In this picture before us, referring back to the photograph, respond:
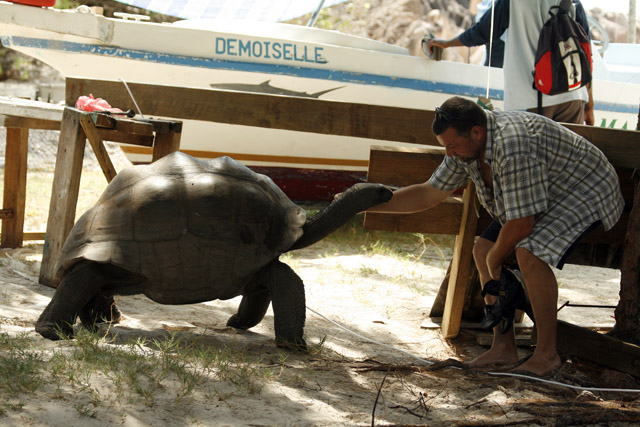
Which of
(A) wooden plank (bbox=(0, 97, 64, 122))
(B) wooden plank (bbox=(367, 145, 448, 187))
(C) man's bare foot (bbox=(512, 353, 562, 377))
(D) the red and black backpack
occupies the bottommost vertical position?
(C) man's bare foot (bbox=(512, 353, 562, 377))

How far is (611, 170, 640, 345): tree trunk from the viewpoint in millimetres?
4312

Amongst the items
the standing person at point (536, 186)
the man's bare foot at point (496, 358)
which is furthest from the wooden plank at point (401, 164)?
the man's bare foot at point (496, 358)

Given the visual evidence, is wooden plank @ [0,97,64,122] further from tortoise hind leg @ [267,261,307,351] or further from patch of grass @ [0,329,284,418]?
tortoise hind leg @ [267,261,307,351]

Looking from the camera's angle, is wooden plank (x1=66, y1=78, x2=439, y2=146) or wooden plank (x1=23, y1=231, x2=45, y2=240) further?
wooden plank (x1=23, y1=231, x2=45, y2=240)

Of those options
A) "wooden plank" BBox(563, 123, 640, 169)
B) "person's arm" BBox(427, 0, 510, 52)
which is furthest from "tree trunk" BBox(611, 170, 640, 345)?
"person's arm" BBox(427, 0, 510, 52)

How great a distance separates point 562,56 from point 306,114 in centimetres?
221

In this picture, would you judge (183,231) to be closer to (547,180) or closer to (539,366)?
(547,180)

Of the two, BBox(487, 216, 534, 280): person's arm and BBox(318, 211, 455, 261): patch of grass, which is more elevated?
BBox(487, 216, 534, 280): person's arm

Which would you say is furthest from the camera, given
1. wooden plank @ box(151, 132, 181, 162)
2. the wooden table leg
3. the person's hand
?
the person's hand

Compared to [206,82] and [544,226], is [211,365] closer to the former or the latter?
[544,226]

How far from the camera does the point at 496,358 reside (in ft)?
14.3

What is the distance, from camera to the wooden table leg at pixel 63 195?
17.3 ft

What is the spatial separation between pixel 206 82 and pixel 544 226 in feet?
17.7

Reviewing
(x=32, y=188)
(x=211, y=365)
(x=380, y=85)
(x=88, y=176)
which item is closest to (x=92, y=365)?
(x=211, y=365)
